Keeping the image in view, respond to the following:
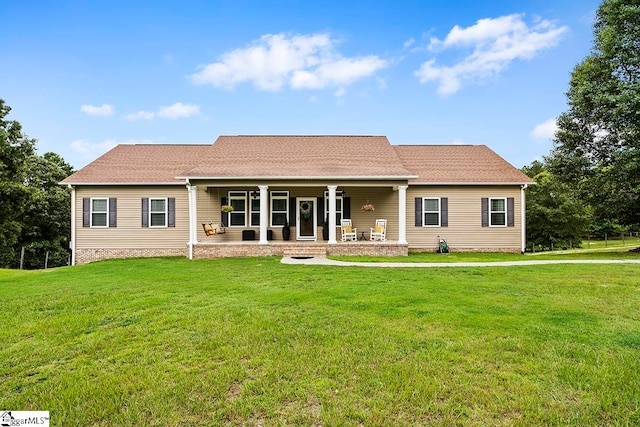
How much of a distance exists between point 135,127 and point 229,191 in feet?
46.0

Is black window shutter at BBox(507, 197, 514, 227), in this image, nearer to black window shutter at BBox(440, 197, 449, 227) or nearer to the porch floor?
black window shutter at BBox(440, 197, 449, 227)

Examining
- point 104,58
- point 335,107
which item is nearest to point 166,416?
point 104,58

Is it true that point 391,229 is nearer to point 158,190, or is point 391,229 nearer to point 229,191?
point 229,191

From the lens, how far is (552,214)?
21.5 meters

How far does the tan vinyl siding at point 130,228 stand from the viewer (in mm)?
14609

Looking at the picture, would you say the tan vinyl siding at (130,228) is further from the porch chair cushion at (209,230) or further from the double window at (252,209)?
the double window at (252,209)

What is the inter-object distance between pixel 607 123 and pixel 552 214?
784 centimetres

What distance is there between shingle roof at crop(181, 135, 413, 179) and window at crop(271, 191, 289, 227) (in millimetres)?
1406

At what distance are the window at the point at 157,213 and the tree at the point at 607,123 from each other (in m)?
17.7

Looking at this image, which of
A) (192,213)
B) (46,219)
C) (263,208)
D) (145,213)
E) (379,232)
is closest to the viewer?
(263,208)

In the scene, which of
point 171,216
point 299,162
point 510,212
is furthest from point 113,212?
point 510,212

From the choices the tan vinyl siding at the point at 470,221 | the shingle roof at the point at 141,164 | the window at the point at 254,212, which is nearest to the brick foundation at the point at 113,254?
the shingle roof at the point at 141,164

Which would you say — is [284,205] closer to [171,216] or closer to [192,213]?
[192,213]

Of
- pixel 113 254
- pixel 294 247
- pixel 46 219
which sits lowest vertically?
pixel 113 254
